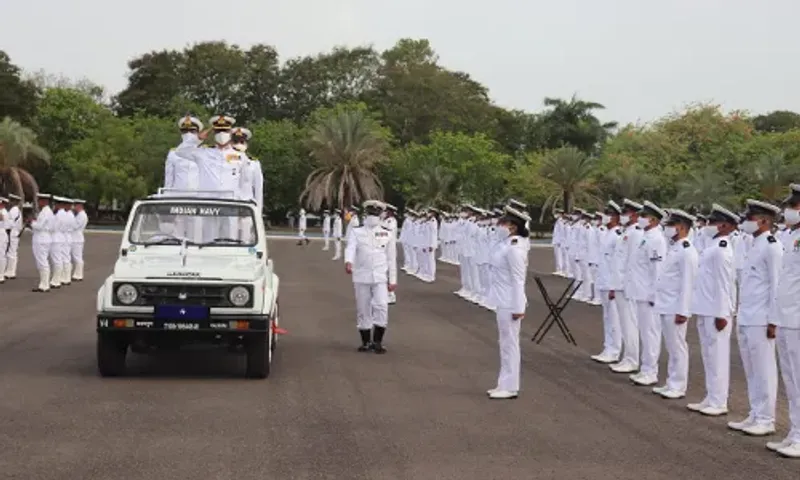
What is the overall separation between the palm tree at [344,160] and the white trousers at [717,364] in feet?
178

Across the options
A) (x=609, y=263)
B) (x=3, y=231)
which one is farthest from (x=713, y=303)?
(x=3, y=231)

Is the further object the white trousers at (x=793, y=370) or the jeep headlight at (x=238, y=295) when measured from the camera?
the jeep headlight at (x=238, y=295)

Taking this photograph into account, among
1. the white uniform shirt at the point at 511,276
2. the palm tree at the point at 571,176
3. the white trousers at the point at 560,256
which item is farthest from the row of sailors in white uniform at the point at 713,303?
the palm tree at the point at 571,176

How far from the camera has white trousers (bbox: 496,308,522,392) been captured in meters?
11.0

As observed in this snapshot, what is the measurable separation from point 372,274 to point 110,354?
4.02 m

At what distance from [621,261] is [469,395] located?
11.6 ft

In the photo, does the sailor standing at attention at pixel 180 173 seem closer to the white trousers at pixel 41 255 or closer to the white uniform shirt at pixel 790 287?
the white uniform shirt at pixel 790 287

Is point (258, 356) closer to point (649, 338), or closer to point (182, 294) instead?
point (182, 294)

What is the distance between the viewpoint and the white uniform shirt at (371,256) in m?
14.2

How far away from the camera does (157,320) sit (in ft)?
36.3

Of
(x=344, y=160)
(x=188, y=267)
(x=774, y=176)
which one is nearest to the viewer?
(x=188, y=267)

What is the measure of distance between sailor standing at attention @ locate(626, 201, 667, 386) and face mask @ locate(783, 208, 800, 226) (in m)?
3.29

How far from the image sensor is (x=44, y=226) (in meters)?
23.4

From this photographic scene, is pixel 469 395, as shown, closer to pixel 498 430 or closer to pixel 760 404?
pixel 498 430
